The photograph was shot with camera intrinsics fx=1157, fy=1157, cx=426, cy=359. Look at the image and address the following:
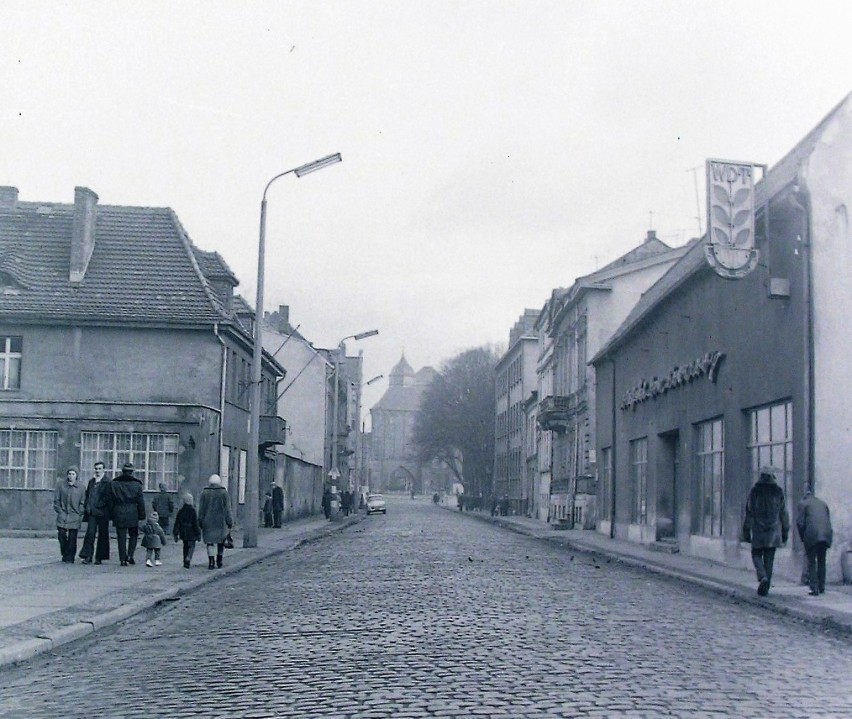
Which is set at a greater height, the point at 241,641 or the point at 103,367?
the point at 103,367

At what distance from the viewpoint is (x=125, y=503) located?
20125 mm

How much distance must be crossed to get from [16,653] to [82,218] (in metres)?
26.3

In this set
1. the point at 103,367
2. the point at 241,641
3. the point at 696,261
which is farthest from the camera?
the point at 103,367

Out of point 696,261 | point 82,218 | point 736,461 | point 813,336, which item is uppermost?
point 82,218

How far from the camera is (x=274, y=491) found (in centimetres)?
4078

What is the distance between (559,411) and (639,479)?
1587 centimetres

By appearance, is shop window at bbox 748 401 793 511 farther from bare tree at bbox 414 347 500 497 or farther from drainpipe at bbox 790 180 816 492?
bare tree at bbox 414 347 500 497

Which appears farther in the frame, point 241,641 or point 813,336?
point 813,336

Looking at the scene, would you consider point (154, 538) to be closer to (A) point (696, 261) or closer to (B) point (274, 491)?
(A) point (696, 261)

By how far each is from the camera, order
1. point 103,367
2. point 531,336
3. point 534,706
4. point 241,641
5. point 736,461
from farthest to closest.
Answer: point 531,336 → point 103,367 → point 736,461 → point 241,641 → point 534,706

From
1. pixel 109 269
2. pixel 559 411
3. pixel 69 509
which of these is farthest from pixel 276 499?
pixel 69 509

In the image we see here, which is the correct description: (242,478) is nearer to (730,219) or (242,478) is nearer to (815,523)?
(730,219)

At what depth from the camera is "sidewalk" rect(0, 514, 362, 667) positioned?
11.2 m

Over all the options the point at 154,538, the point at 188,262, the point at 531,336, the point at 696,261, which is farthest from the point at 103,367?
the point at 531,336
